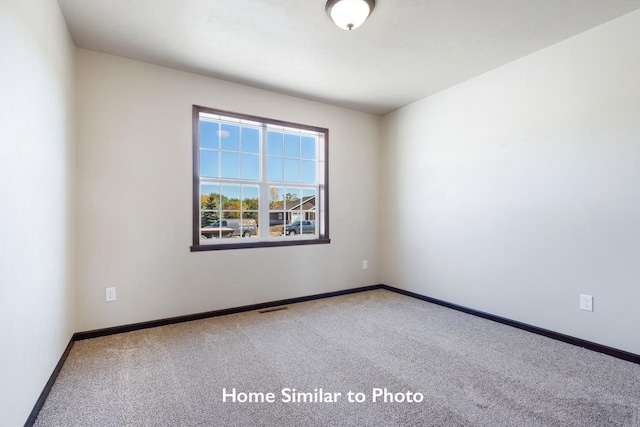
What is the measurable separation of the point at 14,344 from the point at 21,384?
24 cm

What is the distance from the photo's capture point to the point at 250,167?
357cm

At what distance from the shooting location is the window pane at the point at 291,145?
383 centimetres

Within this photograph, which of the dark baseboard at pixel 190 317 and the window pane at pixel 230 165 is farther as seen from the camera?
the window pane at pixel 230 165

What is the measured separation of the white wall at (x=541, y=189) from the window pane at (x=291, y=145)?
1.49 m

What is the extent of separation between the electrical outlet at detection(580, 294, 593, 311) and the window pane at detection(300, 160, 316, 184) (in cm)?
291

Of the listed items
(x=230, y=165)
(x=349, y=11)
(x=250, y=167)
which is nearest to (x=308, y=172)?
(x=250, y=167)

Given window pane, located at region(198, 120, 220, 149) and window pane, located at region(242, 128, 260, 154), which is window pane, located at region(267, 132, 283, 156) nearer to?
window pane, located at region(242, 128, 260, 154)

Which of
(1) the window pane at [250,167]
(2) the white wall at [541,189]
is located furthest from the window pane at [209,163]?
(2) the white wall at [541,189]

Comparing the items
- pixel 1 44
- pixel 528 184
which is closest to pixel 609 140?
pixel 528 184

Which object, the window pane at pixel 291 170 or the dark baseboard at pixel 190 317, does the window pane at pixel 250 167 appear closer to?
the window pane at pixel 291 170

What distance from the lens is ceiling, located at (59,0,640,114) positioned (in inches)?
84.0

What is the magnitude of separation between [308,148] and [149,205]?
1978 mm

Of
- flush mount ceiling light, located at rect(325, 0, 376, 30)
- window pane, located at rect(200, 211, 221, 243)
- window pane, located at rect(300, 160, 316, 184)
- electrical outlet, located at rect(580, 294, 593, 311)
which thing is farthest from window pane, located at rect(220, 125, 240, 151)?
electrical outlet, located at rect(580, 294, 593, 311)

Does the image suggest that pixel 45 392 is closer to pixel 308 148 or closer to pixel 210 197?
pixel 210 197
